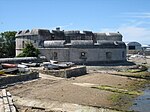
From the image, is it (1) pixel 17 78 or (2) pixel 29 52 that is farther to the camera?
(2) pixel 29 52

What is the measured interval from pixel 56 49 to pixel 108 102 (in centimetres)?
2922

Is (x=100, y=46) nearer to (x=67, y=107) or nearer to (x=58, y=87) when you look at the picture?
(x=58, y=87)

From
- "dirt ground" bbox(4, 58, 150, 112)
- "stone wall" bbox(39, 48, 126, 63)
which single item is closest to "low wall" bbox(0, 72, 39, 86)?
"dirt ground" bbox(4, 58, 150, 112)

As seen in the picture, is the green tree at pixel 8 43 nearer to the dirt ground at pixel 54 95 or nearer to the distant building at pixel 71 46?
the distant building at pixel 71 46

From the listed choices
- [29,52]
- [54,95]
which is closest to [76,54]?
[29,52]

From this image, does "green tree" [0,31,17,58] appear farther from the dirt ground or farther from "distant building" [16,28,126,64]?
the dirt ground

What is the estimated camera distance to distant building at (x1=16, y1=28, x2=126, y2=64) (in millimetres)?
46469

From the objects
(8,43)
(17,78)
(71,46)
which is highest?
(8,43)

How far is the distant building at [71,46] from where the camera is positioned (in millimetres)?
46469

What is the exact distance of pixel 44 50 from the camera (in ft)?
157

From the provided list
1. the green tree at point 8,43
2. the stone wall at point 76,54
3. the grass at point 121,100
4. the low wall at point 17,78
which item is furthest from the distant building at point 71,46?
the grass at point 121,100

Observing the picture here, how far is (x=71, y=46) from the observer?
4634cm

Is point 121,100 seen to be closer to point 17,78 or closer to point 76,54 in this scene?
point 17,78

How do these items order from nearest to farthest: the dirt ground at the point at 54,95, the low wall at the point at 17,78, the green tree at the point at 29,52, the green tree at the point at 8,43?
the dirt ground at the point at 54,95 < the low wall at the point at 17,78 < the green tree at the point at 29,52 < the green tree at the point at 8,43
